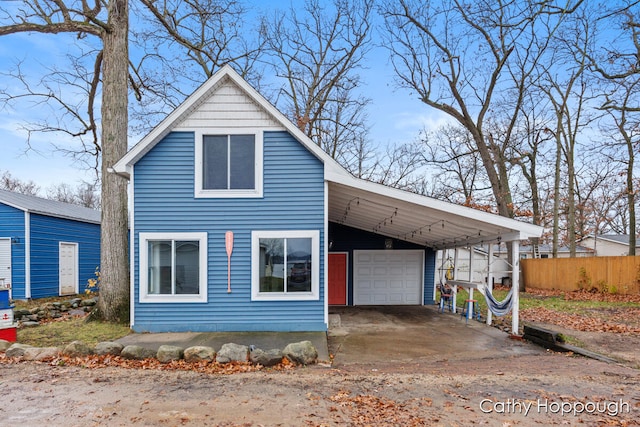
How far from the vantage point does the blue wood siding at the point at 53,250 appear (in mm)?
14703

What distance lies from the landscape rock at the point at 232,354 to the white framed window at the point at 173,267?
7.99 feet

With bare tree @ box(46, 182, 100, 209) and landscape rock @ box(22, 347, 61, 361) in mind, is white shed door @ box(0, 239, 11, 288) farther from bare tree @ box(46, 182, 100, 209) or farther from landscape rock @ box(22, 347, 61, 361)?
bare tree @ box(46, 182, 100, 209)

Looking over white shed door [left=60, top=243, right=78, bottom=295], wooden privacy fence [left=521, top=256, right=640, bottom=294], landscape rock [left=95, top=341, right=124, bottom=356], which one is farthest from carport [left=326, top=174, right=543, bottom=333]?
white shed door [left=60, top=243, right=78, bottom=295]

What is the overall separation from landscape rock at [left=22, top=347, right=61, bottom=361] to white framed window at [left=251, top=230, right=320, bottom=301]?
3.65 meters

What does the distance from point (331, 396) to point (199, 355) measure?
102 inches

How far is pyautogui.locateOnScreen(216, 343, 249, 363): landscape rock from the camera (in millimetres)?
6539

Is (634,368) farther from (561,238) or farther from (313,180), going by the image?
(561,238)

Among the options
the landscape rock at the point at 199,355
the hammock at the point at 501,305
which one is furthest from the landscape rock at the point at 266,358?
the hammock at the point at 501,305

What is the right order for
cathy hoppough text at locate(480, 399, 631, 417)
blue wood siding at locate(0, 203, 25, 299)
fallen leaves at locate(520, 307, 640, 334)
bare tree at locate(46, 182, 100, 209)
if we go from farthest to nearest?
bare tree at locate(46, 182, 100, 209) < blue wood siding at locate(0, 203, 25, 299) < fallen leaves at locate(520, 307, 640, 334) < cathy hoppough text at locate(480, 399, 631, 417)

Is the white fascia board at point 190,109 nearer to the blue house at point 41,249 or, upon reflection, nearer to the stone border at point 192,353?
the stone border at point 192,353

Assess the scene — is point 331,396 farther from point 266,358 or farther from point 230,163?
point 230,163

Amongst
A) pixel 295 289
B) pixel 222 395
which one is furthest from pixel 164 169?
pixel 222 395

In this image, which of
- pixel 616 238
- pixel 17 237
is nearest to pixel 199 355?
pixel 17 237

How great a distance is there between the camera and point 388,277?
14406 mm
